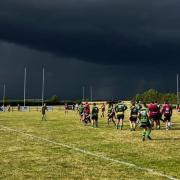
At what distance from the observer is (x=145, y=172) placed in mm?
13984

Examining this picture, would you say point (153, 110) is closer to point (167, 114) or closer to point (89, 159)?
point (167, 114)

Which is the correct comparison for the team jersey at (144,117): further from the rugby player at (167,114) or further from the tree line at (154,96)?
the tree line at (154,96)

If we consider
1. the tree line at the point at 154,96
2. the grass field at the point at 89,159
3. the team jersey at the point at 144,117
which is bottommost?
the grass field at the point at 89,159

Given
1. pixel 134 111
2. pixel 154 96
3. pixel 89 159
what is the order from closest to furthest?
pixel 89 159 < pixel 134 111 < pixel 154 96

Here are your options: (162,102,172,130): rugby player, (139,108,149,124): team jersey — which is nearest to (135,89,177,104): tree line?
(162,102,172,130): rugby player

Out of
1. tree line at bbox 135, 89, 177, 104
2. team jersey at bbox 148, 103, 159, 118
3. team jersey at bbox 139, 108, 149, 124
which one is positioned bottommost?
team jersey at bbox 139, 108, 149, 124

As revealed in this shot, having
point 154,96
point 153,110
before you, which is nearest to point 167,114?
point 153,110

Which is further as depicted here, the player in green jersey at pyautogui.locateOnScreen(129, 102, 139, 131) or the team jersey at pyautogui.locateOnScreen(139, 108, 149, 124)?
the player in green jersey at pyautogui.locateOnScreen(129, 102, 139, 131)

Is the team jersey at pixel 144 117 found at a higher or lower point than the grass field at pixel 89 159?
higher

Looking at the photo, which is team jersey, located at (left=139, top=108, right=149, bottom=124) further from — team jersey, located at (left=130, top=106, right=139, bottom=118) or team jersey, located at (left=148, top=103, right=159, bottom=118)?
team jersey, located at (left=148, top=103, right=159, bottom=118)

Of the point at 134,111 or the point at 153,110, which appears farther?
the point at 153,110

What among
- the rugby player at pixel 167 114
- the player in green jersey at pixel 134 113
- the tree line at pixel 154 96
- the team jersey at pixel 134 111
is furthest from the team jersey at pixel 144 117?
the tree line at pixel 154 96

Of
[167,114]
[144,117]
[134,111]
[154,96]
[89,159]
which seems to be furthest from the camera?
[154,96]

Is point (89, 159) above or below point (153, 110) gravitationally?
below
